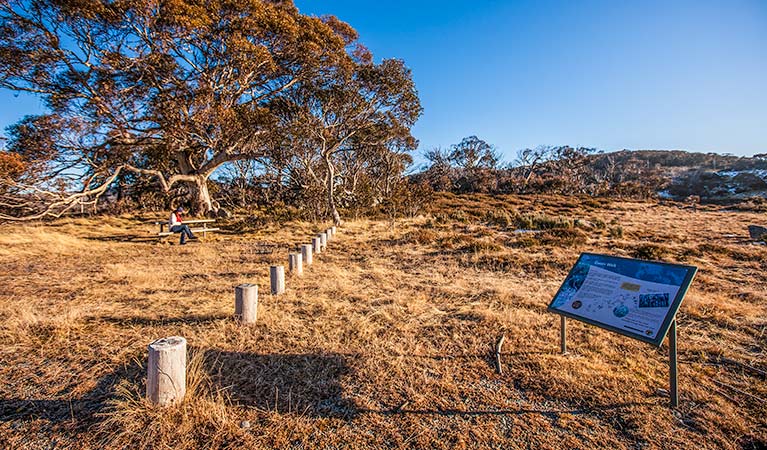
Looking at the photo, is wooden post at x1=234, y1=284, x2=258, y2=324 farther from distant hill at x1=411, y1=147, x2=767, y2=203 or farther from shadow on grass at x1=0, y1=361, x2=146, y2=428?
distant hill at x1=411, y1=147, x2=767, y2=203

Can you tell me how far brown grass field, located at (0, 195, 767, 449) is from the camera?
2.37 meters

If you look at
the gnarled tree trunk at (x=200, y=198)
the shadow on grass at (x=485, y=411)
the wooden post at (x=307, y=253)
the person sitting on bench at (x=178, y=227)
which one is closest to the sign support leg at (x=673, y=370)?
the shadow on grass at (x=485, y=411)

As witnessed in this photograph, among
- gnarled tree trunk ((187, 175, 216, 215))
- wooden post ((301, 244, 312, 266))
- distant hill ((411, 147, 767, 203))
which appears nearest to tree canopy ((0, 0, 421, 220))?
gnarled tree trunk ((187, 175, 216, 215))

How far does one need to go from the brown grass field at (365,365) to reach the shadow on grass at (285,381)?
2 cm

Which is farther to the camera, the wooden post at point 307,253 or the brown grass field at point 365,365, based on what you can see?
the wooden post at point 307,253

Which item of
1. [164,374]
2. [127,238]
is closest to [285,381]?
[164,374]

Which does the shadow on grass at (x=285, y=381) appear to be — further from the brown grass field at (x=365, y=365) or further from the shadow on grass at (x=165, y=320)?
the shadow on grass at (x=165, y=320)

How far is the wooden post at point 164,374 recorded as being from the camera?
97.7 inches

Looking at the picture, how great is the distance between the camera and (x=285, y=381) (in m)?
3.02

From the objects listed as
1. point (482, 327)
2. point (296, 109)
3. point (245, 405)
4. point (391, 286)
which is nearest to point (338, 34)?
point (296, 109)

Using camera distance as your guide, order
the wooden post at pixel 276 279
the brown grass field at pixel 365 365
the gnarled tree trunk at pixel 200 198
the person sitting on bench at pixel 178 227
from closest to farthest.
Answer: the brown grass field at pixel 365 365, the wooden post at pixel 276 279, the person sitting on bench at pixel 178 227, the gnarled tree trunk at pixel 200 198

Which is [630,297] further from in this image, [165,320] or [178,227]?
[178,227]

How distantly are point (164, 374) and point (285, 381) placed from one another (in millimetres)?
952

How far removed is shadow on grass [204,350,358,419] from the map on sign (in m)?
2.19
